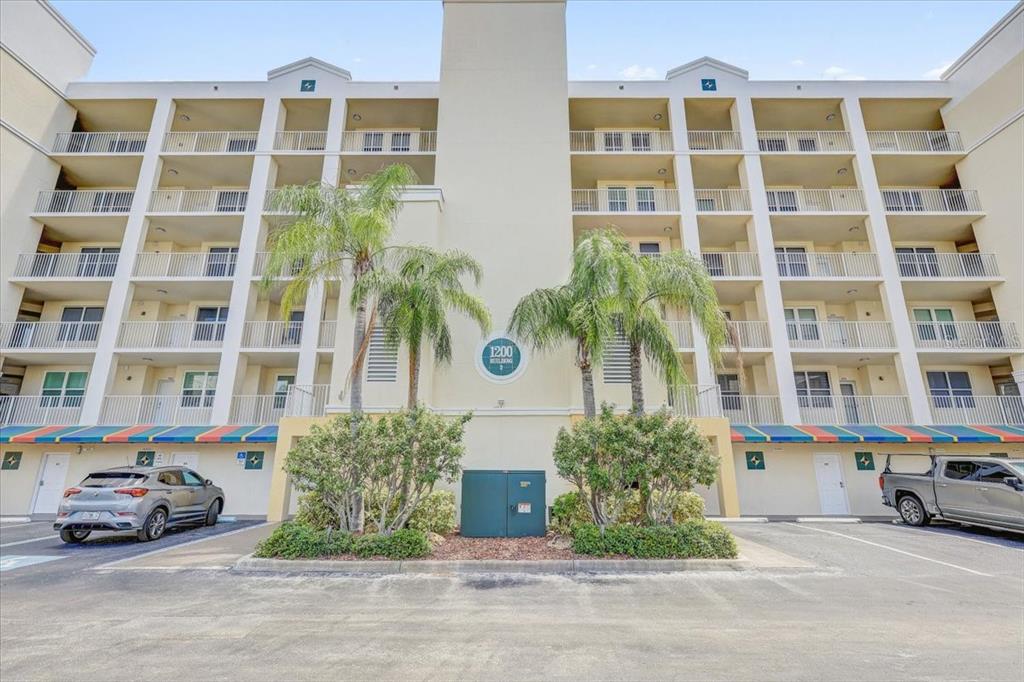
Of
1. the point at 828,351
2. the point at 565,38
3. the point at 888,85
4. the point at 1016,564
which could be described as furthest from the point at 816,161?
the point at 1016,564

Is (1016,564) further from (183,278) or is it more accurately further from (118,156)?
(118,156)

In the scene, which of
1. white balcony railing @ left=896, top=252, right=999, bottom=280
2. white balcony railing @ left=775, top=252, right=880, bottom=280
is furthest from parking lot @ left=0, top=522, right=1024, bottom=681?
white balcony railing @ left=896, top=252, right=999, bottom=280

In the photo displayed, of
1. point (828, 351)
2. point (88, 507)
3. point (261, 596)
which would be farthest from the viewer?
point (828, 351)

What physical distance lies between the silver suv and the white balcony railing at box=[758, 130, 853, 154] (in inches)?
961

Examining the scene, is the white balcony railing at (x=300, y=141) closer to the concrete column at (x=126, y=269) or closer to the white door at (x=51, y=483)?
the concrete column at (x=126, y=269)

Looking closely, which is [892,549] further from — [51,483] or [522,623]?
[51,483]

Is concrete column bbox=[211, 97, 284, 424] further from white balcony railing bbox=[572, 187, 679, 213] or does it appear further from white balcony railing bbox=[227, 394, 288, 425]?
white balcony railing bbox=[572, 187, 679, 213]

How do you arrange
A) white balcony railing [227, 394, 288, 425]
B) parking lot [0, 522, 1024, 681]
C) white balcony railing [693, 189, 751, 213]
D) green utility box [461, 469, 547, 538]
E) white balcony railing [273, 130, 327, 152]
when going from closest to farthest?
parking lot [0, 522, 1024, 681], green utility box [461, 469, 547, 538], white balcony railing [227, 394, 288, 425], white balcony railing [693, 189, 751, 213], white balcony railing [273, 130, 327, 152]

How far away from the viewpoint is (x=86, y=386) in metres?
17.3

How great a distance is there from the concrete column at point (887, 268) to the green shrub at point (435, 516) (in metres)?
17.0

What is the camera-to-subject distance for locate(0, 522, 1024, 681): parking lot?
14.2ft

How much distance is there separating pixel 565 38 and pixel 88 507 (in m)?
20.5

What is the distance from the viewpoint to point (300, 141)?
63.8 feet

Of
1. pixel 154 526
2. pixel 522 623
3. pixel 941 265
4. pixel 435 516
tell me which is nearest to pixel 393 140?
pixel 154 526
